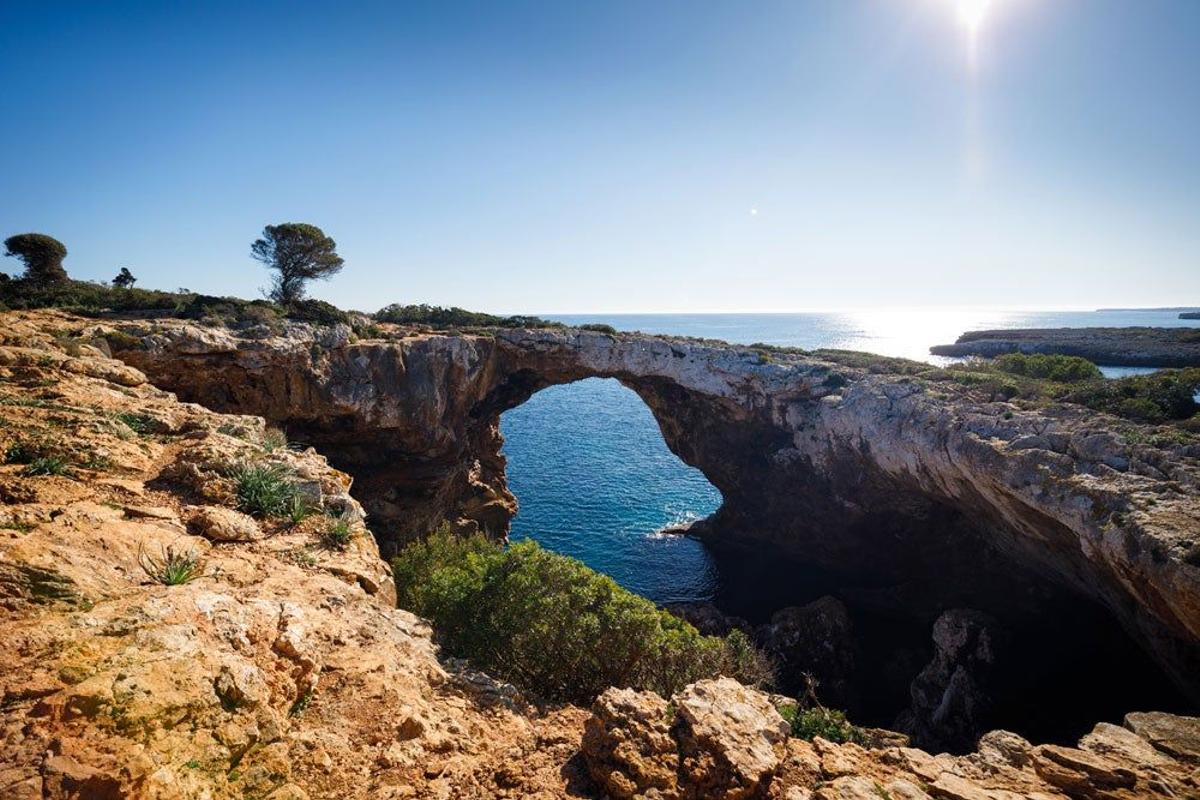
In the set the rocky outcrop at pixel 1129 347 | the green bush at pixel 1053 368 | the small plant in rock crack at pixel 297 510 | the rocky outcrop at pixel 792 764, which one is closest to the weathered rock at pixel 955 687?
the green bush at pixel 1053 368

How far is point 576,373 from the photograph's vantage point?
1572 inches

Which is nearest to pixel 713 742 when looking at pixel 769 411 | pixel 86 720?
pixel 86 720

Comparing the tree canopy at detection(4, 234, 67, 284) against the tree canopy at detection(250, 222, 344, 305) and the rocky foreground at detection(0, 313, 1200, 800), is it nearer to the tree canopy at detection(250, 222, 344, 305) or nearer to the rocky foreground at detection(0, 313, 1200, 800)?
the tree canopy at detection(250, 222, 344, 305)

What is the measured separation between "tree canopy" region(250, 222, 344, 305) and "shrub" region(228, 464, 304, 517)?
35.7 metres

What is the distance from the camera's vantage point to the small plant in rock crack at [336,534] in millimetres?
8773

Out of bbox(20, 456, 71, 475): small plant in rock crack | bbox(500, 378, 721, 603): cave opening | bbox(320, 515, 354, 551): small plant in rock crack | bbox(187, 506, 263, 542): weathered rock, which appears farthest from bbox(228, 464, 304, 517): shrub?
bbox(500, 378, 721, 603): cave opening

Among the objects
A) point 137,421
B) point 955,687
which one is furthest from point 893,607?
point 137,421

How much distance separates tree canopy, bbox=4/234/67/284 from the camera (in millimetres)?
34625

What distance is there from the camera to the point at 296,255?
1597 inches

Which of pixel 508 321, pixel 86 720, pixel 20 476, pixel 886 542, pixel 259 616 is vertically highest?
pixel 508 321

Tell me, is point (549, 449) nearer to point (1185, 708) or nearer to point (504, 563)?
point (504, 563)

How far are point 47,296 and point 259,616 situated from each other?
36109mm

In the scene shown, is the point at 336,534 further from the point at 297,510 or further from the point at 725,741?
the point at 725,741

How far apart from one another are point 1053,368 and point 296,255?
54.1m
